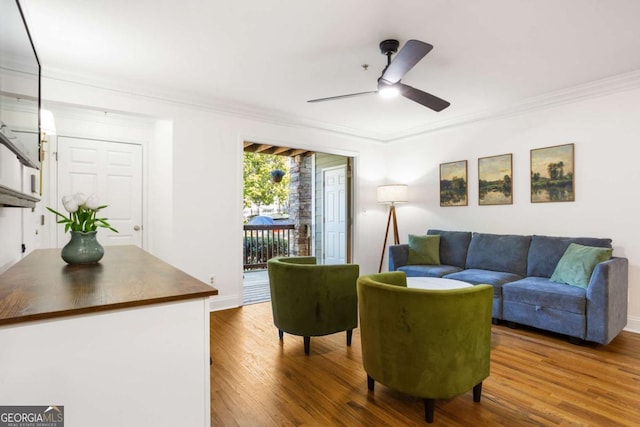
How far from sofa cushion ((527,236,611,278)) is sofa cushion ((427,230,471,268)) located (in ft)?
2.51

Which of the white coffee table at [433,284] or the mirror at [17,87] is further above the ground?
the mirror at [17,87]

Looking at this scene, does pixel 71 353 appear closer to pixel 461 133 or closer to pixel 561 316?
pixel 561 316

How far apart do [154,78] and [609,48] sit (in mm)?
3988

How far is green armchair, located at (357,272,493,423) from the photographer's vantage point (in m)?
1.77

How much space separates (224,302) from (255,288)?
119cm

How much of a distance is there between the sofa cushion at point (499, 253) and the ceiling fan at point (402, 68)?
197 centimetres

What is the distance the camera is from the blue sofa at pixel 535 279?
281 cm

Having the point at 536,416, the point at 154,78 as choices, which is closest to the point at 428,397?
the point at 536,416

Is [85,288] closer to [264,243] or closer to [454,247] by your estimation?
[454,247]

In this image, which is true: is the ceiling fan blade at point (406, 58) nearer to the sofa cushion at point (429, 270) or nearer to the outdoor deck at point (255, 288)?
the sofa cushion at point (429, 270)

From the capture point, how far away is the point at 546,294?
3.07m

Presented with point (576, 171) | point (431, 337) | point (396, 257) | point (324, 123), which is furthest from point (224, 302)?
point (576, 171)

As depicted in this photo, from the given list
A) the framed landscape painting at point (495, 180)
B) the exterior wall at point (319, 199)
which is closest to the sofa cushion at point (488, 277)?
the framed landscape painting at point (495, 180)

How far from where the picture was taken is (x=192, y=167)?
3.83 metres
